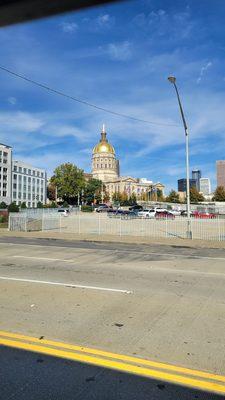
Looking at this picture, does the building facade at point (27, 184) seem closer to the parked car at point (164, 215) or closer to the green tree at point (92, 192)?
the green tree at point (92, 192)

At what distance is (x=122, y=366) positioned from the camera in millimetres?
4566

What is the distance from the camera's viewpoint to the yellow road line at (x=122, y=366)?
4.11 metres

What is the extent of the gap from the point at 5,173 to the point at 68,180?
2082 cm

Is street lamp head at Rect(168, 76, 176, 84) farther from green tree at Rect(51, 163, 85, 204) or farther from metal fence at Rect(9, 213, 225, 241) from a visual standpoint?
green tree at Rect(51, 163, 85, 204)

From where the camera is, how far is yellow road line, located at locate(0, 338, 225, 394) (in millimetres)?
4113


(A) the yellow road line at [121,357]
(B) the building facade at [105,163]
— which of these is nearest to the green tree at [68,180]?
(B) the building facade at [105,163]

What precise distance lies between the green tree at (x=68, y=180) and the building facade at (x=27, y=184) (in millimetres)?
10300

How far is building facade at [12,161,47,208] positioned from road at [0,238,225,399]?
128016mm

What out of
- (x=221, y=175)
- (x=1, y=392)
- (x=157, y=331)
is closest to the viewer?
(x=1, y=392)

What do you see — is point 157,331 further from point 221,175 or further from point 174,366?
point 221,175

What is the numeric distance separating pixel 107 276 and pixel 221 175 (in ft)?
578

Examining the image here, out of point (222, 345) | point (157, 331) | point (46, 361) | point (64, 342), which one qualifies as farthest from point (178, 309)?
point (46, 361)

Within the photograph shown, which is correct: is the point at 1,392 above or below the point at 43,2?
below

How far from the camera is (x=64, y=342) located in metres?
5.33
